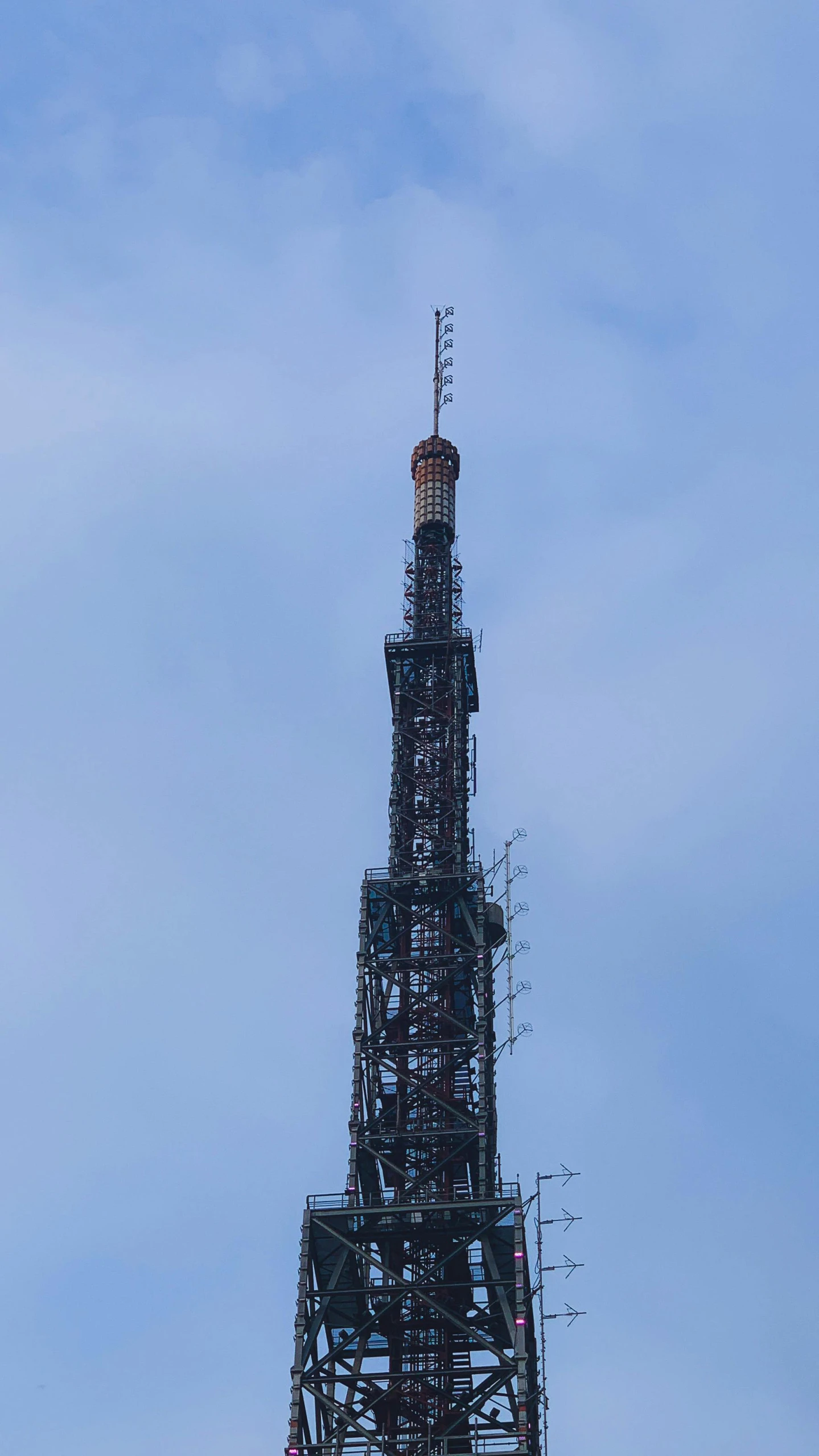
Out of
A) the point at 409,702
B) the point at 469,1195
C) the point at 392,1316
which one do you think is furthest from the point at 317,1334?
the point at 409,702

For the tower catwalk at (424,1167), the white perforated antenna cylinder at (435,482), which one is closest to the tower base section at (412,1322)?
the tower catwalk at (424,1167)

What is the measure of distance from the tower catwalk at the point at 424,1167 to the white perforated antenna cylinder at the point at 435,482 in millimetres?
8003

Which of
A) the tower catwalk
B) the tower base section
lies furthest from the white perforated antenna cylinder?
the tower base section

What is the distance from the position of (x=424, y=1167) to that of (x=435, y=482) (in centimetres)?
4604

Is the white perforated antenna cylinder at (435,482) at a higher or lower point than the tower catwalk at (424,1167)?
higher

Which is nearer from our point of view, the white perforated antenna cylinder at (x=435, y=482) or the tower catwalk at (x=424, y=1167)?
the tower catwalk at (x=424, y=1167)

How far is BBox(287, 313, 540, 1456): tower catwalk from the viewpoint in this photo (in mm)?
90938

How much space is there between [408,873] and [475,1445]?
3249 cm

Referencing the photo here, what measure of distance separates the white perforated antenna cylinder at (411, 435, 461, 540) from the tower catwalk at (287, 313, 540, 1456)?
8.00m

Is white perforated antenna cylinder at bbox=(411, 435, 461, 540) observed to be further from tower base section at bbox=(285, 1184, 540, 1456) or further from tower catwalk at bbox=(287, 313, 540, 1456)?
tower base section at bbox=(285, 1184, 540, 1456)

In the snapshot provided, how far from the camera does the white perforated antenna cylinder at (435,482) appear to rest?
128 m

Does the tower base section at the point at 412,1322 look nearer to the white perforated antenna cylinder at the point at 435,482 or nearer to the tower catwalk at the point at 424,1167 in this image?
the tower catwalk at the point at 424,1167

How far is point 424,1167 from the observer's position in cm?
10006

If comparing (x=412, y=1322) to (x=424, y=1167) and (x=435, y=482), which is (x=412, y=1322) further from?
(x=435, y=482)
